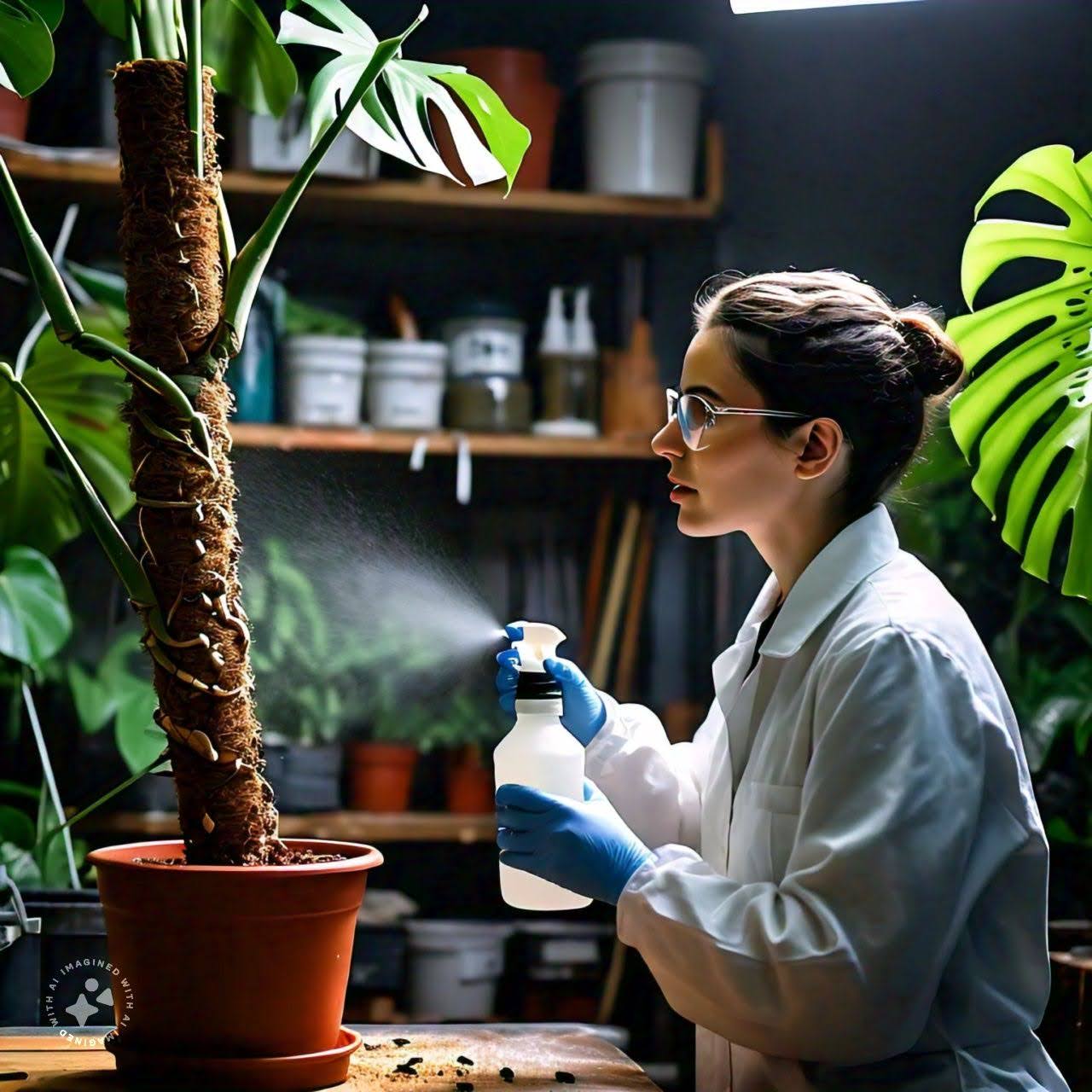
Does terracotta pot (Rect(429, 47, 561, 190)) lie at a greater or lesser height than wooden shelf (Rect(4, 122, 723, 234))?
greater

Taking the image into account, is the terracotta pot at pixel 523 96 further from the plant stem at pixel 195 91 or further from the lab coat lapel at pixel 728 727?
the plant stem at pixel 195 91

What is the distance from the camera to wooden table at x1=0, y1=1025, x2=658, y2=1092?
115 cm

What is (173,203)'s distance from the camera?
1168 millimetres

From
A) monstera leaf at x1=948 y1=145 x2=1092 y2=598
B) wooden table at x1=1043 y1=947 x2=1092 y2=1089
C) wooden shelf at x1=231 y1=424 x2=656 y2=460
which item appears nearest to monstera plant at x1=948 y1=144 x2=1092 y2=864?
monstera leaf at x1=948 y1=145 x2=1092 y2=598

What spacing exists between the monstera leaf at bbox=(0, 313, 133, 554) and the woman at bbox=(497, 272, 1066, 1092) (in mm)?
1284

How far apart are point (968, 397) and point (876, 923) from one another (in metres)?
0.90

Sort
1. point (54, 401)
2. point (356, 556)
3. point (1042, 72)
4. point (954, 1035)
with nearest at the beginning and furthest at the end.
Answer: point (954, 1035) → point (356, 556) → point (54, 401) → point (1042, 72)

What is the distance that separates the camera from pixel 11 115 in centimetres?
283

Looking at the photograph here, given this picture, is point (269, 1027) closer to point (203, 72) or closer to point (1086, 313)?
point (203, 72)

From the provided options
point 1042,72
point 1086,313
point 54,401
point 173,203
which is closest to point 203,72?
point 173,203

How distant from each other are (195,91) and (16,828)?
1788 millimetres

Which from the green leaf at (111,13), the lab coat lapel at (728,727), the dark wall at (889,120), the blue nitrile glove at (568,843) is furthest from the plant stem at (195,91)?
the dark wall at (889,120)

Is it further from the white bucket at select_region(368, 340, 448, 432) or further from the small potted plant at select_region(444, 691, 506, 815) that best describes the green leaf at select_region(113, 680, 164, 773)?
the white bucket at select_region(368, 340, 448, 432)

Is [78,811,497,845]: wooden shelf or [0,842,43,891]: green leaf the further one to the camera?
[78,811,497,845]: wooden shelf
